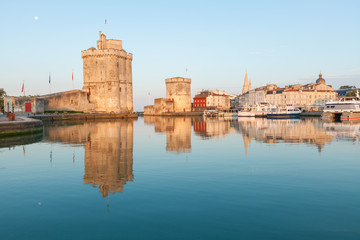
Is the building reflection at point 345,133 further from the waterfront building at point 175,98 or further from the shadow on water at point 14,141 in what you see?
the waterfront building at point 175,98

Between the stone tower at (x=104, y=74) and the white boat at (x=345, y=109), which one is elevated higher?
the stone tower at (x=104, y=74)

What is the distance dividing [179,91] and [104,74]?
96.3 feet

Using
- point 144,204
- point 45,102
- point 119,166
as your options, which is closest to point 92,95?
point 45,102

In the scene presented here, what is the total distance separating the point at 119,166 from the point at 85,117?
43574 millimetres

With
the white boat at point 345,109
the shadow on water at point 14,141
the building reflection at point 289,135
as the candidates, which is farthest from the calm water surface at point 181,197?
the white boat at point 345,109

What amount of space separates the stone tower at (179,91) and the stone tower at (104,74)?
25.0 m

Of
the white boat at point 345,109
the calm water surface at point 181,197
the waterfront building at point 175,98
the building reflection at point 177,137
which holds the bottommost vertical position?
the calm water surface at point 181,197

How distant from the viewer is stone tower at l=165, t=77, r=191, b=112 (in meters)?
82.2

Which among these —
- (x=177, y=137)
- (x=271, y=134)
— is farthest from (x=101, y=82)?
(x=271, y=134)

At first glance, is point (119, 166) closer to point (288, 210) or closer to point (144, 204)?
point (144, 204)

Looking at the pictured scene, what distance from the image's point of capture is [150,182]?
871cm

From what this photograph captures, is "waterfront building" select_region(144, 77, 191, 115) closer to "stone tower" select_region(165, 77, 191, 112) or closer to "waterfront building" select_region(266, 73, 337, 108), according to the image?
"stone tower" select_region(165, 77, 191, 112)

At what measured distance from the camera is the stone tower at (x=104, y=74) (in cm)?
5634

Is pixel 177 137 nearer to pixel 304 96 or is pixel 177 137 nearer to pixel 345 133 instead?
pixel 345 133
